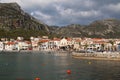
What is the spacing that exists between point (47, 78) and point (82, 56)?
63.3 meters

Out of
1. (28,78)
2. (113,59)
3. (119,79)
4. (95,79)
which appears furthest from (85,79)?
(113,59)

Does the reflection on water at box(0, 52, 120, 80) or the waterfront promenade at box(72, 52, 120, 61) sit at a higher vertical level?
the waterfront promenade at box(72, 52, 120, 61)

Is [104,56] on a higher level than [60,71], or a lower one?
higher

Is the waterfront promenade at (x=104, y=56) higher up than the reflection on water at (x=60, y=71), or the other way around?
the waterfront promenade at (x=104, y=56)

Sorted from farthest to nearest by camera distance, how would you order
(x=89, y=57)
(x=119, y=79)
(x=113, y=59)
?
(x=89, y=57)
(x=113, y=59)
(x=119, y=79)

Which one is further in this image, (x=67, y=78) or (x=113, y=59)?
(x=113, y=59)

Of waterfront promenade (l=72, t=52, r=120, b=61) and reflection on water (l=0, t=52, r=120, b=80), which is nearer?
reflection on water (l=0, t=52, r=120, b=80)

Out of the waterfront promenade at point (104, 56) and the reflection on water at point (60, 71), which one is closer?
the reflection on water at point (60, 71)

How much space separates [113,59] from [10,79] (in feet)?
175

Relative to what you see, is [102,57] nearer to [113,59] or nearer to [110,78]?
[113,59]

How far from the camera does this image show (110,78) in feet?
167

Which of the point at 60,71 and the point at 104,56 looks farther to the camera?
the point at 104,56

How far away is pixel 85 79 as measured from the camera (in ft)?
164

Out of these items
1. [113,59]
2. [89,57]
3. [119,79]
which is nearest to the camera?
[119,79]
